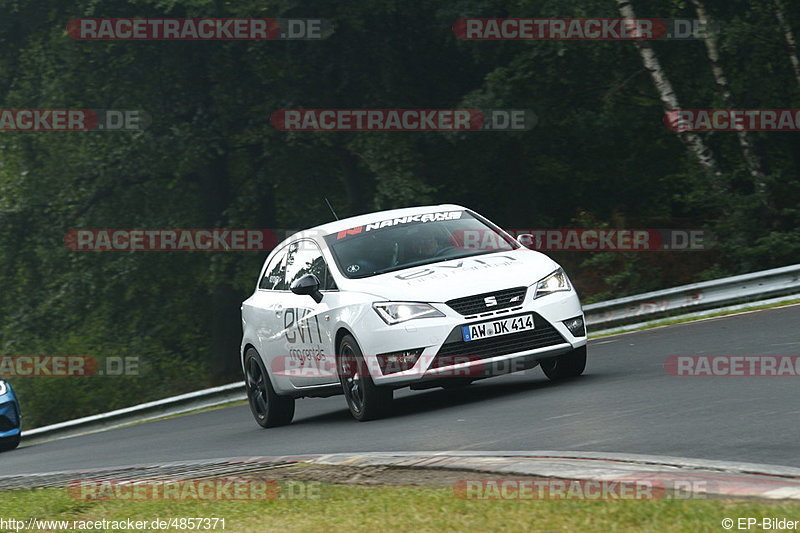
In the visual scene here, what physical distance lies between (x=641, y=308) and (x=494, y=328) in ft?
26.0

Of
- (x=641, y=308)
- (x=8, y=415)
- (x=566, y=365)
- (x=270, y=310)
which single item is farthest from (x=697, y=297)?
(x=8, y=415)

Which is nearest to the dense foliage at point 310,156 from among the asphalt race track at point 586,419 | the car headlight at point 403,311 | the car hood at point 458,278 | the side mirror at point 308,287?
the asphalt race track at point 586,419

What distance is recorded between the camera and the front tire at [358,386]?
37.5 ft

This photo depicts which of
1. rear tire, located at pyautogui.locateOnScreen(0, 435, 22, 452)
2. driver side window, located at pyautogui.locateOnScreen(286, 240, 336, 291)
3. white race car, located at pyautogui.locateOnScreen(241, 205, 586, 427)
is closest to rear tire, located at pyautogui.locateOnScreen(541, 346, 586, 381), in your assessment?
white race car, located at pyautogui.locateOnScreen(241, 205, 586, 427)

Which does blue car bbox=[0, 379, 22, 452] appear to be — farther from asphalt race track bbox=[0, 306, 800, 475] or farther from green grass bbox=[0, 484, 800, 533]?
green grass bbox=[0, 484, 800, 533]

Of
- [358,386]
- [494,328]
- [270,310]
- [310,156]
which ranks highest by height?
[310,156]

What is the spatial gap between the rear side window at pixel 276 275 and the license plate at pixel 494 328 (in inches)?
106

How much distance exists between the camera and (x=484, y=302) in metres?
11.2

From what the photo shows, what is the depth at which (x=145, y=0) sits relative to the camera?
2706 centimetres

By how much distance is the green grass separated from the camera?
19.1 ft

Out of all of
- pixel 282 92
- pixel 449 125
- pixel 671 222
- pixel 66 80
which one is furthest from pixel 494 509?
pixel 66 80

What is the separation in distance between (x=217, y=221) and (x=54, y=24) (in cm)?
583

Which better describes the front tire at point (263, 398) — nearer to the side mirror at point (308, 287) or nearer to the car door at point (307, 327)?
the car door at point (307, 327)

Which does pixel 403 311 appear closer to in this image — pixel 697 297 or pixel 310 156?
pixel 697 297
